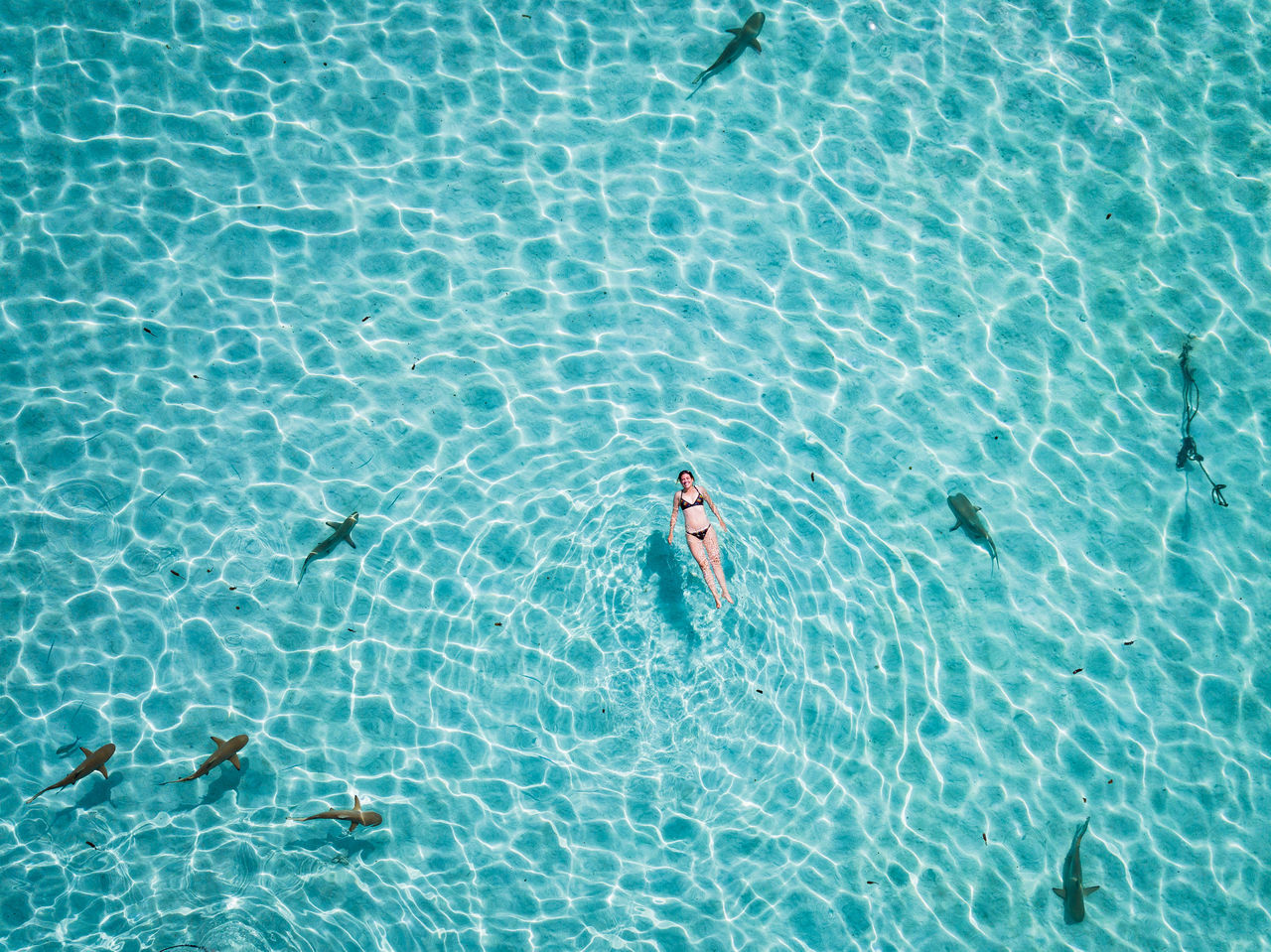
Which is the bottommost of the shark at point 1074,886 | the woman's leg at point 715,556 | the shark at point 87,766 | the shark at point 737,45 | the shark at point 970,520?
the shark at point 87,766

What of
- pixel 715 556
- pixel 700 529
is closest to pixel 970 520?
pixel 715 556

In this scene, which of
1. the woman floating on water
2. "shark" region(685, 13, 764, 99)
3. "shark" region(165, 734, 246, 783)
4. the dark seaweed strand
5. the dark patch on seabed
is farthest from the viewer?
"shark" region(685, 13, 764, 99)

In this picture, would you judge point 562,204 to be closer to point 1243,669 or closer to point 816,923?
point 816,923

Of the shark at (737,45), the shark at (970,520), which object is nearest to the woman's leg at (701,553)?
the shark at (970,520)

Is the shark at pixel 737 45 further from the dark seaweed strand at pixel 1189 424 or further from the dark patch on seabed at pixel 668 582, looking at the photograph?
the dark seaweed strand at pixel 1189 424

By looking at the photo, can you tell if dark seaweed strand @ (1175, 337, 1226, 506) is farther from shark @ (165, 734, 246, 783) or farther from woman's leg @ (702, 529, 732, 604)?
shark @ (165, 734, 246, 783)

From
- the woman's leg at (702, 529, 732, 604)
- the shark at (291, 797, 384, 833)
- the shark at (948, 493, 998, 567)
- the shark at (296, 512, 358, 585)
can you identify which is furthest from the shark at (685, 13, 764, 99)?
the shark at (291, 797, 384, 833)

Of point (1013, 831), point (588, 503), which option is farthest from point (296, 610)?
point (1013, 831)
